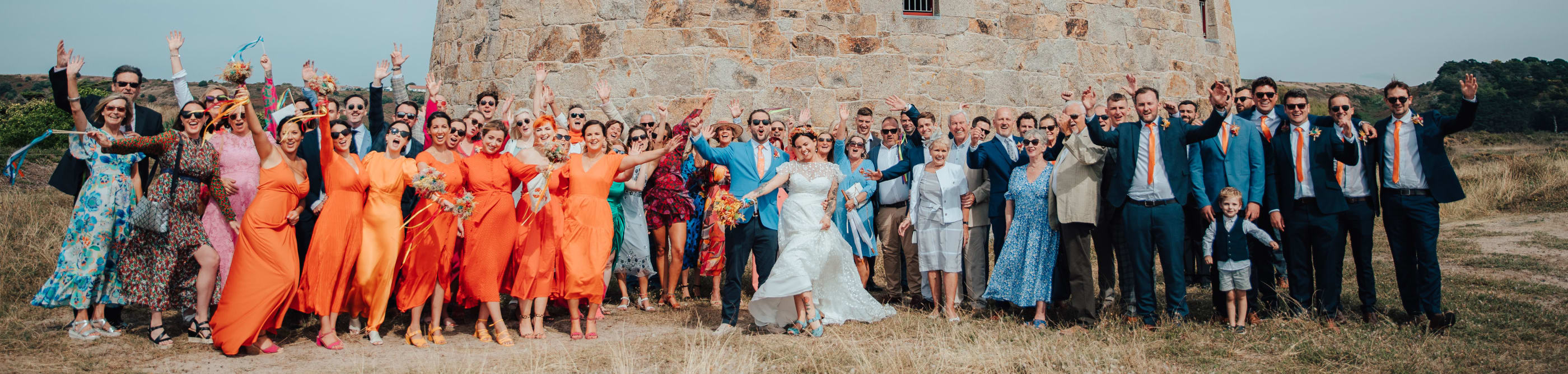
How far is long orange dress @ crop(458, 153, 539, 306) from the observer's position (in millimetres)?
5629

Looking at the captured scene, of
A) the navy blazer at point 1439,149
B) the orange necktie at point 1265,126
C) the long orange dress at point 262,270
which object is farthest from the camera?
the orange necktie at point 1265,126

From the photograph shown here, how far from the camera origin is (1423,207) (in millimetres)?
5582

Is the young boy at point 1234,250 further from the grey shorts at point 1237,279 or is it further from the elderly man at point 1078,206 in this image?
the elderly man at point 1078,206

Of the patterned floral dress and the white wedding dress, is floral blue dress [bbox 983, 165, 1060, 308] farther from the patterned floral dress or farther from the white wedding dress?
the patterned floral dress

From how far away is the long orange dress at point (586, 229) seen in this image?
5.70m

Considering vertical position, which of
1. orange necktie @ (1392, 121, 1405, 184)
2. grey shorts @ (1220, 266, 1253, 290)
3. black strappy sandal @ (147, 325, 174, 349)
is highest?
orange necktie @ (1392, 121, 1405, 184)

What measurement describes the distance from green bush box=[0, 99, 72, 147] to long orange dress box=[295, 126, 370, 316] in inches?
832

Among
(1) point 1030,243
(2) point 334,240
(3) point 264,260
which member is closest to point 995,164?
(1) point 1030,243

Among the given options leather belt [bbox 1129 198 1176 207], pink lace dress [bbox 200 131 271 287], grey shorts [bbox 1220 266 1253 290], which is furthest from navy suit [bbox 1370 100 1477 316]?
pink lace dress [bbox 200 131 271 287]

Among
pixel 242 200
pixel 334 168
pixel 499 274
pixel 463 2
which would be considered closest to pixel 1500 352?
pixel 499 274

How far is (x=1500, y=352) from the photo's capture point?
4965 mm

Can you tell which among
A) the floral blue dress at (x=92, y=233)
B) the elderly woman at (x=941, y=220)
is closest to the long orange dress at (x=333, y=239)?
the floral blue dress at (x=92, y=233)

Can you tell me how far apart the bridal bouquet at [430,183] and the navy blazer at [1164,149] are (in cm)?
415

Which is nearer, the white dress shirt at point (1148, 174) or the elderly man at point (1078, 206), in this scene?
the white dress shirt at point (1148, 174)
